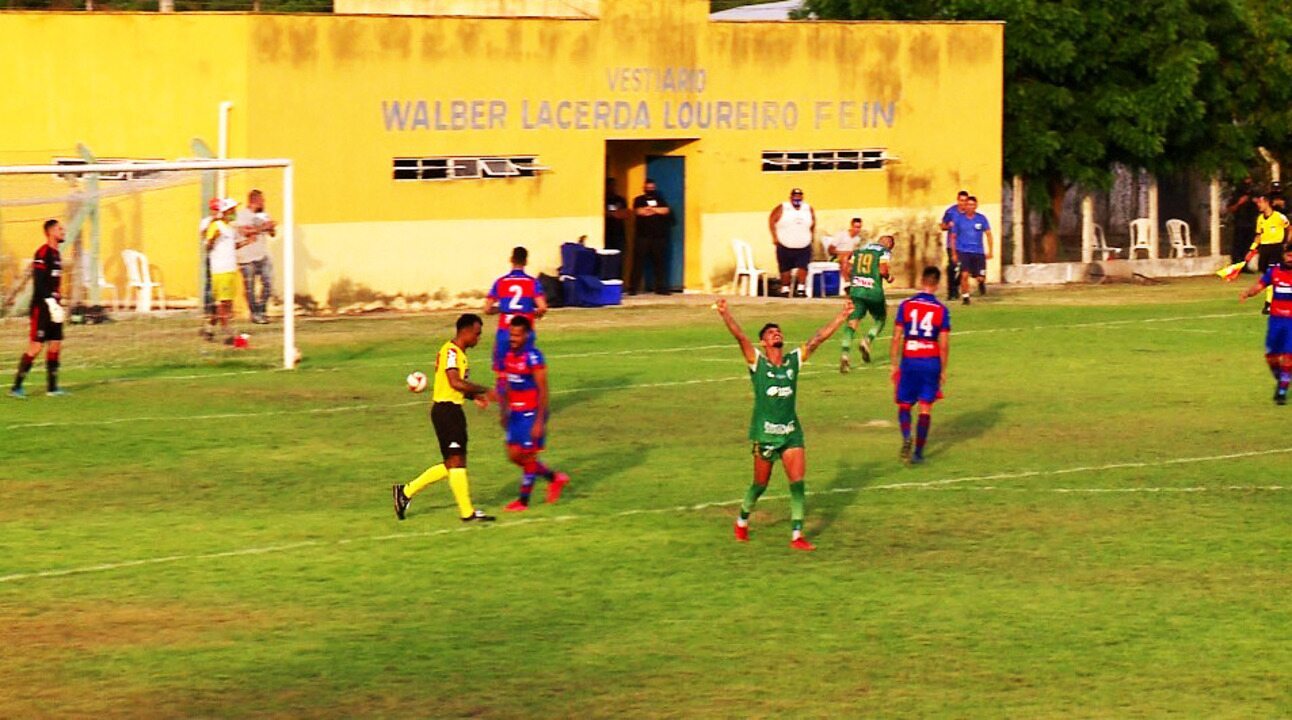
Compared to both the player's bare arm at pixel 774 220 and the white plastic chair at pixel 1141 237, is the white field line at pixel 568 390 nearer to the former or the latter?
the player's bare arm at pixel 774 220

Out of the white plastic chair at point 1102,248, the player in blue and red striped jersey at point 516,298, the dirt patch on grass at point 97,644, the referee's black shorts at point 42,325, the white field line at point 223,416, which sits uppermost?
the white plastic chair at point 1102,248

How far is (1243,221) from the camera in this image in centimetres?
4762

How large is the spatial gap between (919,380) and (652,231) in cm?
1828

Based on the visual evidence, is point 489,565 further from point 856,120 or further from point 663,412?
point 856,120

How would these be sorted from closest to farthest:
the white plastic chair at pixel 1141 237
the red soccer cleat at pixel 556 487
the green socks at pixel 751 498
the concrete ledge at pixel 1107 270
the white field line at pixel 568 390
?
1. the green socks at pixel 751 498
2. the red soccer cleat at pixel 556 487
3. the white field line at pixel 568 390
4. the concrete ledge at pixel 1107 270
5. the white plastic chair at pixel 1141 237

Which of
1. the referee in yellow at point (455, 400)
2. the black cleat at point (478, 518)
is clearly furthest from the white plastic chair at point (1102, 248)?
the referee in yellow at point (455, 400)

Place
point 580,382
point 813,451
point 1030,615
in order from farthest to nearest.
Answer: point 580,382 < point 813,451 < point 1030,615

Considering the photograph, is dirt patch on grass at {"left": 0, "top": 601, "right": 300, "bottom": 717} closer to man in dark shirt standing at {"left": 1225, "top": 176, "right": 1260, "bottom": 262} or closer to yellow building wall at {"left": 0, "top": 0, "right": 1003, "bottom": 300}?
yellow building wall at {"left": 0, "top": 0, "right": 1003, "bottom": 300}

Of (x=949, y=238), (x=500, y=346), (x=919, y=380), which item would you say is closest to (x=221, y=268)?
(x=500, y=346)

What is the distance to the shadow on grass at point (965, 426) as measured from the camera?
75.4 ft

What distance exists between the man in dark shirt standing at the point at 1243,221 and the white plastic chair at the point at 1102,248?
7.98 feet

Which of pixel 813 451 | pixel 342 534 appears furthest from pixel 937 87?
pixel 342 534

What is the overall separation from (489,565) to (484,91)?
2143cm

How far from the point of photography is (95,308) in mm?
29156
